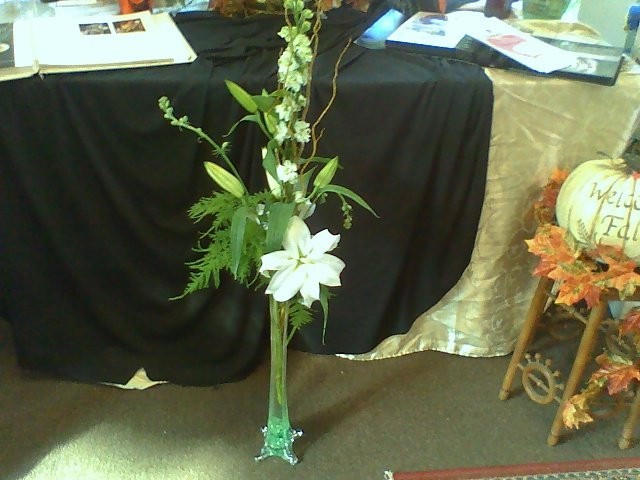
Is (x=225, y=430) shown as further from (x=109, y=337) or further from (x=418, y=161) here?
(x=418, y=161)

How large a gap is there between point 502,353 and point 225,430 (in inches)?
26.7

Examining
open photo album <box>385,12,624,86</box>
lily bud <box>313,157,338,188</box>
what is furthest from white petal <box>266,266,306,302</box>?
open photo album <box>385,12,624,86</box>

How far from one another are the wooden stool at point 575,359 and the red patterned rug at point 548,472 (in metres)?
0.06

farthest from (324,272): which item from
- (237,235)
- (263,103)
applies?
(263,103)

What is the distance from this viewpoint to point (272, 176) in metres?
1.03

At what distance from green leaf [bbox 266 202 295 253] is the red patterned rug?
0.60m

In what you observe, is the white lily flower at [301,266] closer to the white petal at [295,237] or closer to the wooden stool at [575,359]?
the white petal at [295,237]

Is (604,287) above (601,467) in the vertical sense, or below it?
above

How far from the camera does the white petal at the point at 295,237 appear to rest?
1.02m

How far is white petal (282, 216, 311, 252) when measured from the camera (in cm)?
102

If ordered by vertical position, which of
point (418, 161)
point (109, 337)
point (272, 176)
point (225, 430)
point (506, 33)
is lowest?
point (225, 430)

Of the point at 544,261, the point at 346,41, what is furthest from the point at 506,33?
the point at 544,261

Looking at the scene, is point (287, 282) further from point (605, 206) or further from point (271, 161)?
point (605, 206)

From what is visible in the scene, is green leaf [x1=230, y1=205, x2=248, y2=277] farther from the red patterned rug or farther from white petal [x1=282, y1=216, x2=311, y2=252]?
the red patterned rug
